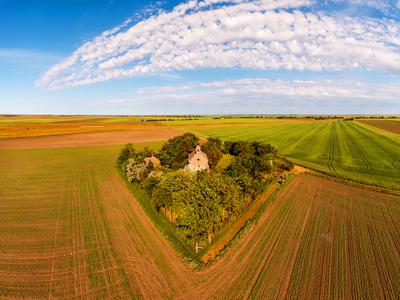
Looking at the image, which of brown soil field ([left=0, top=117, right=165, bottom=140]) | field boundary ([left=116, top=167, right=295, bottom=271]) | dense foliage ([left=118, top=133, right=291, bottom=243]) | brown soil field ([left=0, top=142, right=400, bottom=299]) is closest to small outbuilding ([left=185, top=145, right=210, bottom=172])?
dense foliage ([left=118, top=133, right=291, bottom=243])

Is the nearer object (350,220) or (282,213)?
(350,220)

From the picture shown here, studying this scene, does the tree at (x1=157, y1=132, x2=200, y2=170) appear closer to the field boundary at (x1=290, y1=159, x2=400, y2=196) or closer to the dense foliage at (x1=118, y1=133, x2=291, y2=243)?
the dense foliage at (x1=118, y1=133, x2=291, y2=243)

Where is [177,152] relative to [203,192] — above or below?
above

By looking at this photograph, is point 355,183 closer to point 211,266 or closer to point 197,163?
point 197,163

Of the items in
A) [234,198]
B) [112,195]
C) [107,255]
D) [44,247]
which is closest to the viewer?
[107,255]

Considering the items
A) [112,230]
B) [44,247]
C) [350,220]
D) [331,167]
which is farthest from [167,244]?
[331,167]

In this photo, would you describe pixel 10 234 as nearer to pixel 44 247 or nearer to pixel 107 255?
pixel 44 247

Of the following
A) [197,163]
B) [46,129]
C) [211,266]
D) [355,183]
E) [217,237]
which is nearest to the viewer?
[211,266]

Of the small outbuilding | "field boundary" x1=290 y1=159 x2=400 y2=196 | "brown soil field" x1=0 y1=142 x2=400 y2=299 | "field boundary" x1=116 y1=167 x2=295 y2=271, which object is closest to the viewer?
"brown soil field" x1=0 y1=142 x2=400 y2=299

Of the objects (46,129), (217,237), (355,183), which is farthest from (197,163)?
(46,129)
